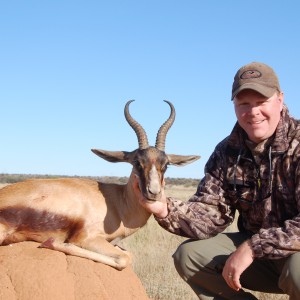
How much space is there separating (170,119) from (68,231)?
1945 millimetres

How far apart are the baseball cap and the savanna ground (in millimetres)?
3906

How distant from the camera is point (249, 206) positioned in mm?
6520

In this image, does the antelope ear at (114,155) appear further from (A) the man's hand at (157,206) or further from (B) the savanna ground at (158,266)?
(B) the savanna ground at (158,266)

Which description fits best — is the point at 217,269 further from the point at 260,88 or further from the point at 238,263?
the point at 260,88

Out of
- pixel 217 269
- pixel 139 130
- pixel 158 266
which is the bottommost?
pixel 158 266

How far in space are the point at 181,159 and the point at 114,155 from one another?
2.98 ft

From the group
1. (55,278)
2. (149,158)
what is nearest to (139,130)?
(149,158)

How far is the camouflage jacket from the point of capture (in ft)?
18.8

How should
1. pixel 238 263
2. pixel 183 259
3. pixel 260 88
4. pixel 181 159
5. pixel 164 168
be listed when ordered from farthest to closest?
pixel 181 159 < pixel 164 168 < pixel 183 259 < pixel 260 88 < pixel 238 263

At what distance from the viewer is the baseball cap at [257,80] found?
6.05 metres

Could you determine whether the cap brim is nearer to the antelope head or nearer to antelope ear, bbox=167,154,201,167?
the antelope head

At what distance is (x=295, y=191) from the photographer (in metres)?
5.96

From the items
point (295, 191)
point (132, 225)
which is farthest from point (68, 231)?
point (295, 191)

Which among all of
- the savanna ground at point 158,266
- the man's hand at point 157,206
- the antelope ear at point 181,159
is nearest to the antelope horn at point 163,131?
the antelope ear at point 181,159
